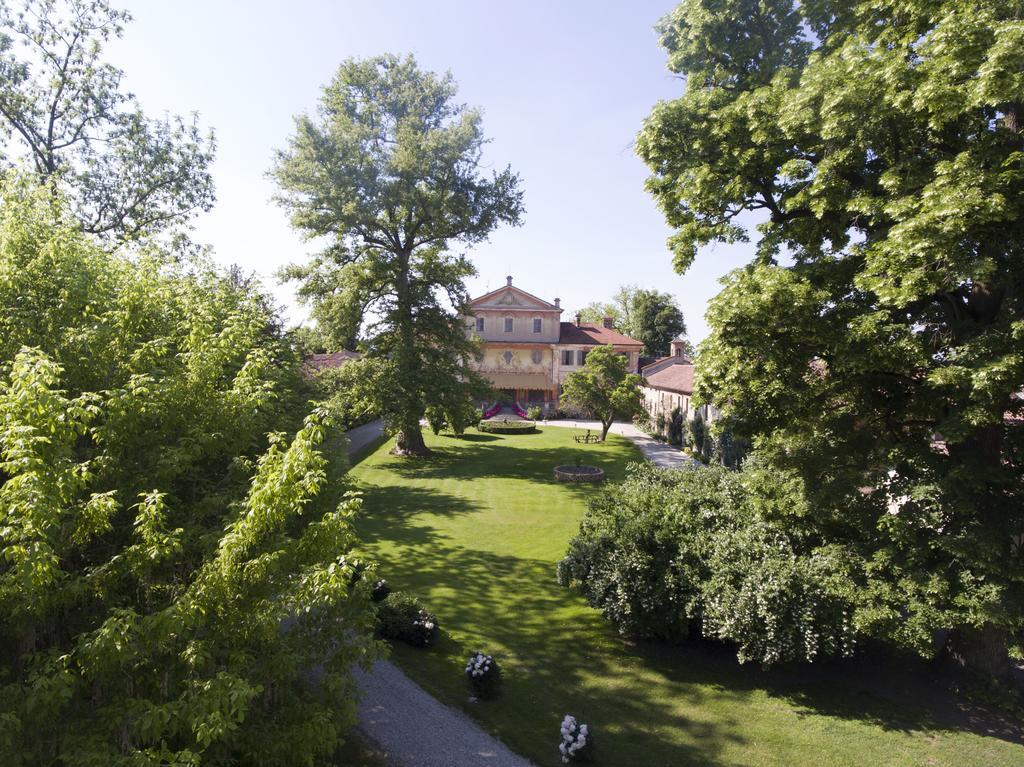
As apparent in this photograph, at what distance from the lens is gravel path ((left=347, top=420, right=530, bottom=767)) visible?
29.5 ft

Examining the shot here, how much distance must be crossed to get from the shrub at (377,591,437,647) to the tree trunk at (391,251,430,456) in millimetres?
17852

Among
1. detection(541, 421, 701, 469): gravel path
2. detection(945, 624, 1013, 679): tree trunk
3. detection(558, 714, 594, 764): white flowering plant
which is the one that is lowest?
detection(558, 714, 594, 764): white flowering plant

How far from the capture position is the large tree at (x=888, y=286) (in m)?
8.92

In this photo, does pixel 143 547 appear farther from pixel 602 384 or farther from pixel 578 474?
pixel 602 384

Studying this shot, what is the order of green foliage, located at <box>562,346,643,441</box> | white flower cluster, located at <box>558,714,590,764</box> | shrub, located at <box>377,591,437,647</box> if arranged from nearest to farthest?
white flower cluster, located at <box>558,714,590,764</box> → shrub, located at <box>377,591,437,647</box> → green foliage, located at <box>562,346,643,441</box>

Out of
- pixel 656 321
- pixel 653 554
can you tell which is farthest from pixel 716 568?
pixel 656 321

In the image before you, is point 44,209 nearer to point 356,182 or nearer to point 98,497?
point 98,497

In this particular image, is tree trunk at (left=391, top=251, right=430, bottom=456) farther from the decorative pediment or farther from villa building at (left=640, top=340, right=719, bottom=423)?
the decorative pediment

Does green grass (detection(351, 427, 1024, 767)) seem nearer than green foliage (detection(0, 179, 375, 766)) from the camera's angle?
No

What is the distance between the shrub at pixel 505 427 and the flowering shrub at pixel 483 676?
33.6 metres

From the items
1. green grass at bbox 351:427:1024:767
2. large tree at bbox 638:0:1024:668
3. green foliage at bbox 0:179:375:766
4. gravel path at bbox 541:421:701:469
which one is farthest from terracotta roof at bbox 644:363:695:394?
green foliage at bbox 0:179:375:766

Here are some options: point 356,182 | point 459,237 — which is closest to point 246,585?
point 356,182

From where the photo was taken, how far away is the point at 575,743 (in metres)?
8.93

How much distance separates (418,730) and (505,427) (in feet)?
115
